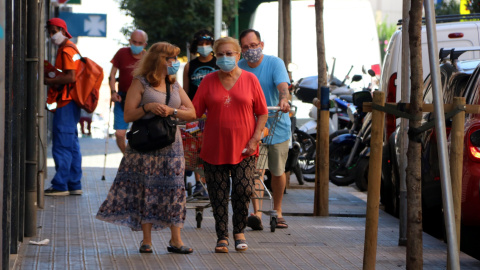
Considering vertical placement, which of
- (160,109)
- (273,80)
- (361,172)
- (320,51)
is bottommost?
(361,172)

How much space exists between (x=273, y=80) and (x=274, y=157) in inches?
29.2

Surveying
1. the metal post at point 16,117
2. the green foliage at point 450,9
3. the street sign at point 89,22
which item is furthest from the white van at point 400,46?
the green foliage at point 450,9

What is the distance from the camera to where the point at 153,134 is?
820 centimetres

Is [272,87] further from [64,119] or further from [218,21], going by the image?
[218,21]

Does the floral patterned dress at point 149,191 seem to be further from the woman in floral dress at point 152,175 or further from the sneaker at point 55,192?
the sneaker at point 55,192

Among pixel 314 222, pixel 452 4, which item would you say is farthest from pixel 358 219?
pixel 452 4

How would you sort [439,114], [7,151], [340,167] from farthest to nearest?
1. [340,167]
2. [7,151]
3. [439,114]

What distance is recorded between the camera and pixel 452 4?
4866 cm

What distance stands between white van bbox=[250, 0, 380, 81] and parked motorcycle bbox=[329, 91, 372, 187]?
6.29 m

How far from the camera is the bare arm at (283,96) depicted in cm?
936

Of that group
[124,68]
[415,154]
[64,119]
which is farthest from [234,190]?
[124,68]

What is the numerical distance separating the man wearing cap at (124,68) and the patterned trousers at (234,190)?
4702 millimetres

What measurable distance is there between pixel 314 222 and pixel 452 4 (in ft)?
130

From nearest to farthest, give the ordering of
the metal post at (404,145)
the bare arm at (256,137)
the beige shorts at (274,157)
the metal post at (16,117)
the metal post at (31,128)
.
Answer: the metal post at (16,117) < the bare arm at (256,137) < the metal post at (31,128) < the metal post at (404,145) < the beige shorts at (274,157)
